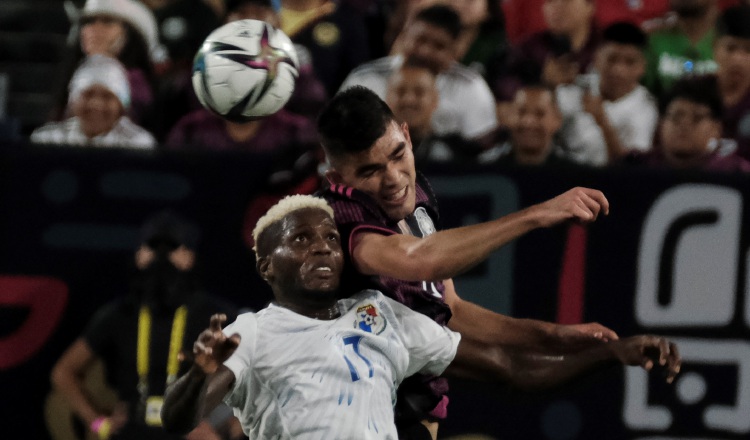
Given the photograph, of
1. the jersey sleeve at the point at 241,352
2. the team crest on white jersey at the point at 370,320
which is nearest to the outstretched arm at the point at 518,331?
the team crest on white jersey at the point at 370,320

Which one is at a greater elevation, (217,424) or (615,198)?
(615,198)

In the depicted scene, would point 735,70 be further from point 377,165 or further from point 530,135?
point 377,165

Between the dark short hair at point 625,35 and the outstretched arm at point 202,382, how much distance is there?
15.6 feet

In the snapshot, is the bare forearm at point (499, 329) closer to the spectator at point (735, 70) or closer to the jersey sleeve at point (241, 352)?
the jersey sleeve at point (241, 352)

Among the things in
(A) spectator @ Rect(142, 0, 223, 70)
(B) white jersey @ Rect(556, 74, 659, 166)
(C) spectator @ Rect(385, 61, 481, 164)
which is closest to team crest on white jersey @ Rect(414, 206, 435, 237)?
(C) spectator @ Rect(385, 61, 481, 164)

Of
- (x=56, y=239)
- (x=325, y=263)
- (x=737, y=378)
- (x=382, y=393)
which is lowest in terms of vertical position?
(x=737, y=378)

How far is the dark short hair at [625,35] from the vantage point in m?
8.20

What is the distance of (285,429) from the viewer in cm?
421

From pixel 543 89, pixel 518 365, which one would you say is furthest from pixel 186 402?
pixel 543 89

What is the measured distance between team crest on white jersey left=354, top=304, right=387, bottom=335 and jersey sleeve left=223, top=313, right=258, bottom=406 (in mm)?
328

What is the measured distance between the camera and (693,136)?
7504 mm

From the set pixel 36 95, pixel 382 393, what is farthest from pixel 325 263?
pixel 36 95

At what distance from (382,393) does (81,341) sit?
297 cm

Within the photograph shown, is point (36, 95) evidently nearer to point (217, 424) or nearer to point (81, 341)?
point (81, 341)
